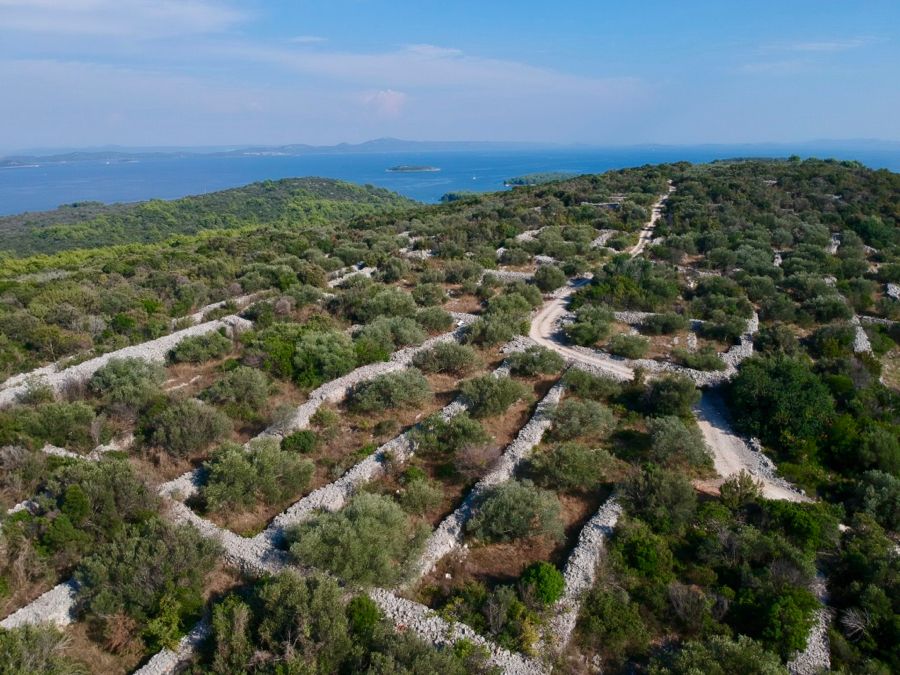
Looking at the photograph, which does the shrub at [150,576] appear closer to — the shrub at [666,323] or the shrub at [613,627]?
the shrub at [613,627]

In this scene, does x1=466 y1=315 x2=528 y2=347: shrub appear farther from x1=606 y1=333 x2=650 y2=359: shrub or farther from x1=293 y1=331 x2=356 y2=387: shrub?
x1=293 y1=331 x2=356 y2=387: shrub

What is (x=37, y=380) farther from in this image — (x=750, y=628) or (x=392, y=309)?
(x=750, y=628)

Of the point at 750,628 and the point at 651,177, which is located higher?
the point at 651,177

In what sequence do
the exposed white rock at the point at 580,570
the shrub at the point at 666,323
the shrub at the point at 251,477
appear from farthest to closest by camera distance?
the shrub at the point at 666,323, the shrub at the point at 251,477, the exposed white rock at the point at 580,570

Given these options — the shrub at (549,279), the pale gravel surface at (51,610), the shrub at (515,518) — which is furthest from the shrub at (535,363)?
the pale gravel surface at (51,610)

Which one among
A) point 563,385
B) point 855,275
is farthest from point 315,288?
point 855,275

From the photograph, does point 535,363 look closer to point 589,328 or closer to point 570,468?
point 589,328
